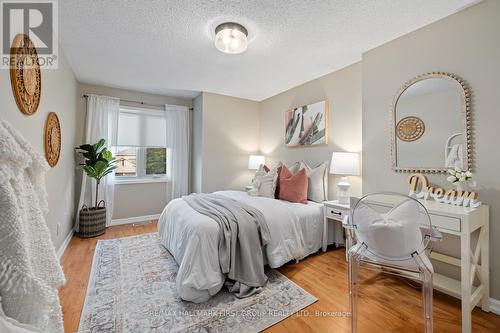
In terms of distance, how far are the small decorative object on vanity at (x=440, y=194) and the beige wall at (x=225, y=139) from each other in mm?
2899

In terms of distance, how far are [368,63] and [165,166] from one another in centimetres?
376

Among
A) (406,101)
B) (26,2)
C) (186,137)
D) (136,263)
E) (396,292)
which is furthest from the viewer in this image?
(186,137)

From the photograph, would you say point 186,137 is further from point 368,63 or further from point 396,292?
point 396,292

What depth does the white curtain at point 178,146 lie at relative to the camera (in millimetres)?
4102

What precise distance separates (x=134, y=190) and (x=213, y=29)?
312 cm

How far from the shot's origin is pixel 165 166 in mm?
4262

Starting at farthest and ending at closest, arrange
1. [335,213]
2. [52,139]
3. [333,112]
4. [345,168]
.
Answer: [333,112]
[345,168]
[335,213]
[52,139]

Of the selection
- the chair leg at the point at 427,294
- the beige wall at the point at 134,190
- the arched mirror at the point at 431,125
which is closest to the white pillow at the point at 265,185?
the arched mirror at the point at 431,125

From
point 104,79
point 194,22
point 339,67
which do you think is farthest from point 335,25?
point 104,79

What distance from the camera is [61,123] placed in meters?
2.57

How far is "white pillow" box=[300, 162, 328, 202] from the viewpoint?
288 centimetres

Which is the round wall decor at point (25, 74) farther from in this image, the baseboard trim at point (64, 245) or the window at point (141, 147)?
the window at point (141, 147)

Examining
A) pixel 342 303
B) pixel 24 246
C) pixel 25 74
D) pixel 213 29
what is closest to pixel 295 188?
pixel 342 303

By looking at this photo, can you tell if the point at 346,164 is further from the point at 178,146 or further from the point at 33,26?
the point at 33,26
